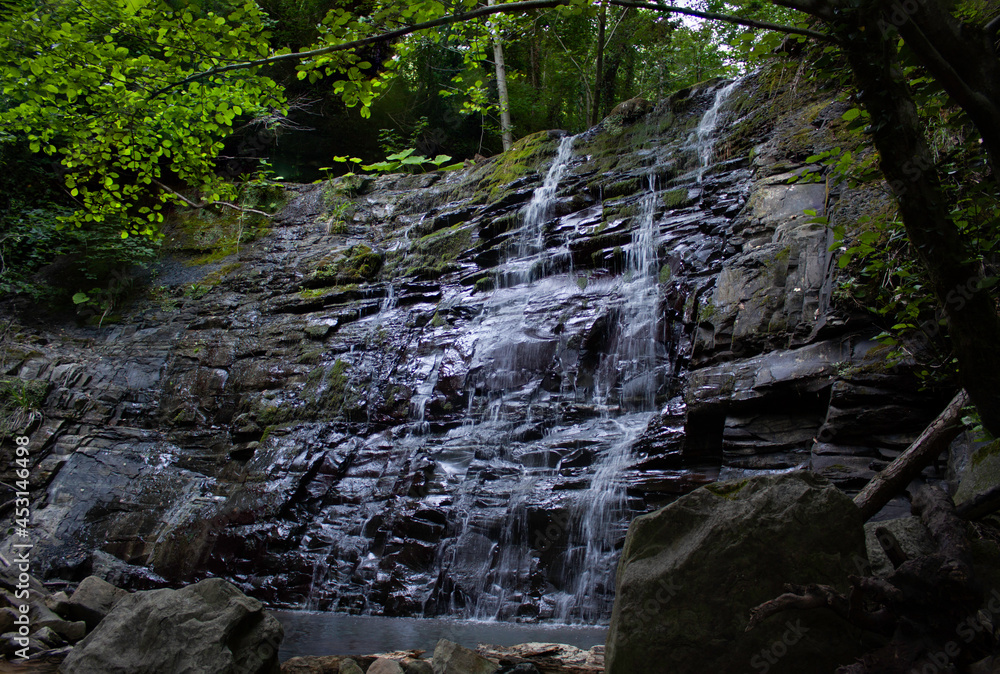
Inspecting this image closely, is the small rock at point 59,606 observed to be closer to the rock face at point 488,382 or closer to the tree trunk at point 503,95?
the rock face at point 488,382

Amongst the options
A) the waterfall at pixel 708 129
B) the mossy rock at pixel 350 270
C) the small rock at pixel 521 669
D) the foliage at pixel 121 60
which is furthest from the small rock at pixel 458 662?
the mossy rock at pixel 350 270

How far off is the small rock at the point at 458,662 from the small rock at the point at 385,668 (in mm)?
258

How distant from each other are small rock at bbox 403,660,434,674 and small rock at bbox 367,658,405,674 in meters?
0.04

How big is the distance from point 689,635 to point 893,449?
2.96 meters

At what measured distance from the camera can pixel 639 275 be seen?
8117 millimetres

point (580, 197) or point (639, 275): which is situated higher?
point (580, 197)

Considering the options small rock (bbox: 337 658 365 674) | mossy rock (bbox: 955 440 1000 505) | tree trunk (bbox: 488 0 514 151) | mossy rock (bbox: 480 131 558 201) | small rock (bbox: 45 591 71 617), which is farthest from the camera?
tree trunk (bbox: 488 0 514 151)

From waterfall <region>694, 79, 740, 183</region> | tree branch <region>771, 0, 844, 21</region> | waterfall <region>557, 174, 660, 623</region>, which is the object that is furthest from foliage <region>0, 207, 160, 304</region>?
tree branch <region>771, 0, 844, 21</region>

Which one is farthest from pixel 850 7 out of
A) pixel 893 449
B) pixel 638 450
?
pixel 638 450

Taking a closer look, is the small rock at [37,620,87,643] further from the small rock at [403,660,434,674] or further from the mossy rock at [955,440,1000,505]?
the mossy rock at [955,440,1000,505]

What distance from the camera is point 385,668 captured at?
10.3 ft

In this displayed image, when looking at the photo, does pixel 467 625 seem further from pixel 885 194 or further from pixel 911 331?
pixel 885 194

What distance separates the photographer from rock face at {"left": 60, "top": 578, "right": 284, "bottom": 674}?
2.98m

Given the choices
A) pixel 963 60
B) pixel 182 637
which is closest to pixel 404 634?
pixel 182 637
